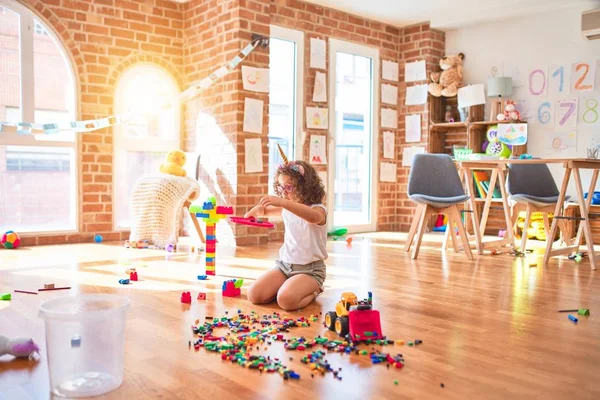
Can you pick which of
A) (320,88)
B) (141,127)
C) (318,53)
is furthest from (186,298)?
(318,53)

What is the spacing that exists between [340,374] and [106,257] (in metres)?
2.91

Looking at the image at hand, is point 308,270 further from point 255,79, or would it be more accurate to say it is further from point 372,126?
point 372,126

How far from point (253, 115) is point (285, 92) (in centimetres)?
74

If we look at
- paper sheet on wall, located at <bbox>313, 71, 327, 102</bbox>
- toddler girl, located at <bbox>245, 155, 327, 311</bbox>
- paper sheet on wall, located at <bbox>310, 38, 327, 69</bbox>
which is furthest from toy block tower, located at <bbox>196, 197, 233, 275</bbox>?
paper sheet on wall, located at <bbox>310, 38, 327, 69</bbox>

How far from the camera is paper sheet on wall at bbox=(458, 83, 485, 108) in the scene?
6.45 meters

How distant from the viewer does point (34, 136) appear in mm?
5020

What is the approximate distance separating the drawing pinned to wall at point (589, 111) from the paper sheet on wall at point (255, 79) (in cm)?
318

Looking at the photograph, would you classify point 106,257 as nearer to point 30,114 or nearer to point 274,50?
point 30,114

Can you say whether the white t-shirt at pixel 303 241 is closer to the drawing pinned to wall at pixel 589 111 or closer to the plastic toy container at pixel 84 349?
the plastic toy container at pixel 84 349

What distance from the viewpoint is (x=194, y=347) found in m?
2.08

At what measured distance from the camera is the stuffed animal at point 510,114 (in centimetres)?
613

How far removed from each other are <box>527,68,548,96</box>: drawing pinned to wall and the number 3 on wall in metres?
0.12

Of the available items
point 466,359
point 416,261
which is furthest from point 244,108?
point 466,359

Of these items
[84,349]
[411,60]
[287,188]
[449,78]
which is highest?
[411,60]
